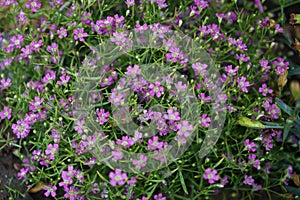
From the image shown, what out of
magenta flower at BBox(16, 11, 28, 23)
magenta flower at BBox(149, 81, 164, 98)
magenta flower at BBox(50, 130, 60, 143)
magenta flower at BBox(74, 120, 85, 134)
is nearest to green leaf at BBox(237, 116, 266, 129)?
magenta flower at BBox(149, 81, 164, 98)

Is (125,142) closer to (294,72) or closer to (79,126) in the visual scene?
(79,126)

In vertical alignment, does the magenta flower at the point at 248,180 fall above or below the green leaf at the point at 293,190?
above

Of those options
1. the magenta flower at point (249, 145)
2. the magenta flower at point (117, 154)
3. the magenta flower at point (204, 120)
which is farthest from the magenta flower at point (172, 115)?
the magenta flower at point (249, 145)

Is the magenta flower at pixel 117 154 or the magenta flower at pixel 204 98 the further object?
the magenta flower at pixel 204 98

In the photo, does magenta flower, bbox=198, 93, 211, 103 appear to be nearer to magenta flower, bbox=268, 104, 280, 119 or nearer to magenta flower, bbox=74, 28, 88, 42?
magenta flower, bbox=268, 104, 280, 119

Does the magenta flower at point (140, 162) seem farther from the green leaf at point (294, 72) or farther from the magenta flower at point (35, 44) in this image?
the green leaf at point (294, 72)

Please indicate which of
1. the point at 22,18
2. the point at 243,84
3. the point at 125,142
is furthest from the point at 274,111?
the point at 22,18

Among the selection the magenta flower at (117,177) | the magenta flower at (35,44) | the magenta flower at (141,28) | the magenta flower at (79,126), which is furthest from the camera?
the magenta flower at (35,44)

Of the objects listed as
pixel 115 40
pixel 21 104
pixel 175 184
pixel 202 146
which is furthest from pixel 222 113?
pixel 21 104

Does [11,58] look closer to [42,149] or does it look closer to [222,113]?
[42,149]

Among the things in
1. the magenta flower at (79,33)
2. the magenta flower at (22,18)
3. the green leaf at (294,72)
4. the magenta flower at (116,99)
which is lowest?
the green leaf at (294,72)
